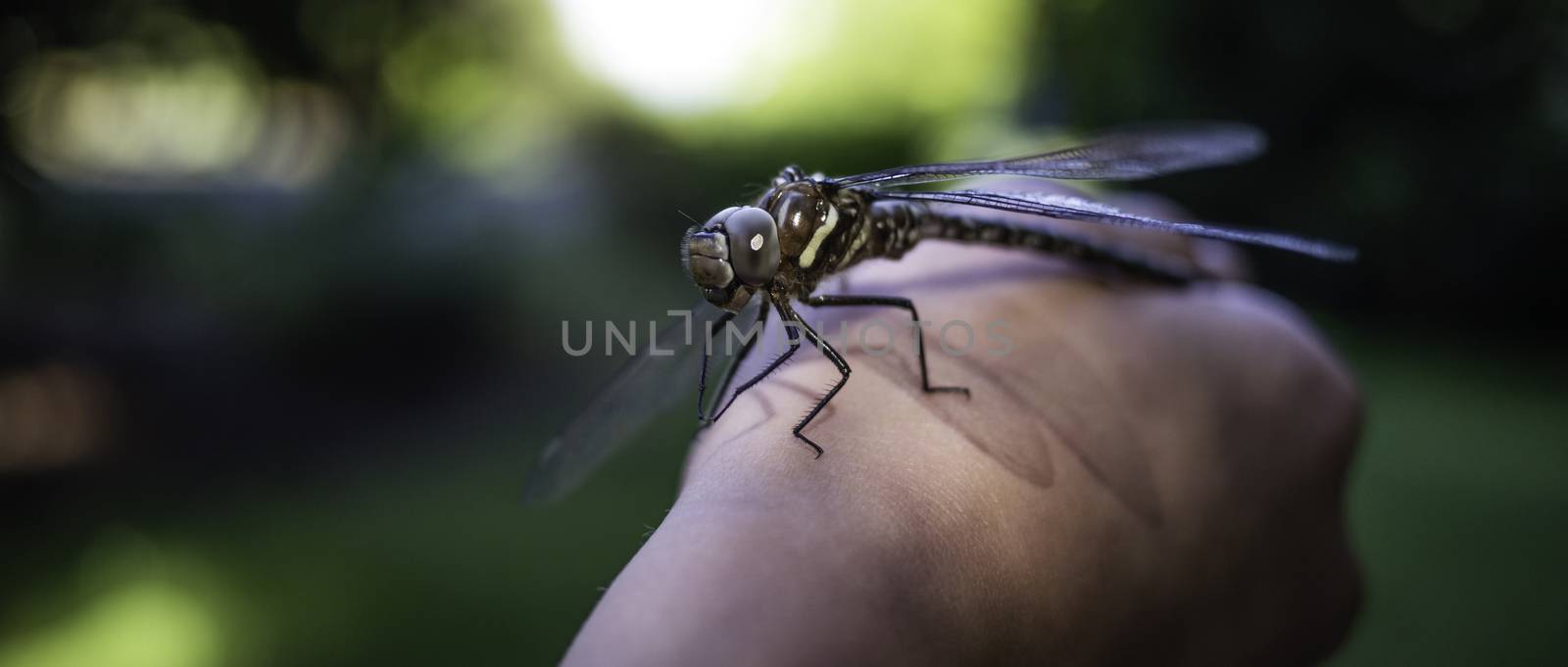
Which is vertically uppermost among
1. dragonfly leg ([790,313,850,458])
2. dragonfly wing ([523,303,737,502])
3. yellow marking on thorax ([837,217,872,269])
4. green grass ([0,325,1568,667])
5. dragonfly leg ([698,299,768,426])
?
yellow marking on thorax ([837,217,872,269])

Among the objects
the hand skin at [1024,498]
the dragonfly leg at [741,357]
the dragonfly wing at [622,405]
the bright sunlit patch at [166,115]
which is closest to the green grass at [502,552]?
the dragonfly wing at [622,405]

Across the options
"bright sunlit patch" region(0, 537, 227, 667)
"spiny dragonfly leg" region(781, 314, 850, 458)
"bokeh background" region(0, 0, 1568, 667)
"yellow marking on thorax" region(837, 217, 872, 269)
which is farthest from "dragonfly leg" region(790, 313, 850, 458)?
"bright sunlit patch" region(0, 537, 227, 667)

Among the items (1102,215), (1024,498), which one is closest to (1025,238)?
(1102,215)

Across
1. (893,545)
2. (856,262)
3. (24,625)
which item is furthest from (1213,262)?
(24,625)

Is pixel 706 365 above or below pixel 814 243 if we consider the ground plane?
below

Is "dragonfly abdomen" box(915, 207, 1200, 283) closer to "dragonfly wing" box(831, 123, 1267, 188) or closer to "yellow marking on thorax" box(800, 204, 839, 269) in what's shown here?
"dragonfly wing" box(831, 123, 1267, 188)

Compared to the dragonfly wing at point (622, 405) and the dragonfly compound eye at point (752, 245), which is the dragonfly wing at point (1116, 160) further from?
the dragonfly wing at point (622, 405)

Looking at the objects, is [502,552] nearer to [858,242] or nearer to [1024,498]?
[858,242]

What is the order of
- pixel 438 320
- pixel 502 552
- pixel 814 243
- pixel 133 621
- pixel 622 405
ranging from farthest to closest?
pixel 438 320 → pixel 502 552 → pixel 133 621 → pixel 622 405 → pixel 814 243
